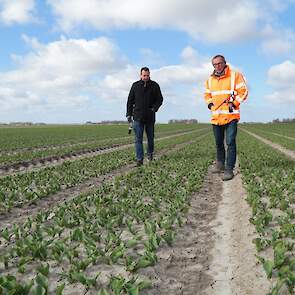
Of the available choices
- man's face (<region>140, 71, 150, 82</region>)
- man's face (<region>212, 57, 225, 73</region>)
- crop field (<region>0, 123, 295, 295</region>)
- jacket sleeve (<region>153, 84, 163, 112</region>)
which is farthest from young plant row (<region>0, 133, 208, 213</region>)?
man's face (<region>212, 57, 225, 73</region>)

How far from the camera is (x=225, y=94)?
985 cm

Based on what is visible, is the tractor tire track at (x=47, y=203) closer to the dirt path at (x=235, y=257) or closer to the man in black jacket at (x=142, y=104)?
the man in black jacket at (x=142, y=104)

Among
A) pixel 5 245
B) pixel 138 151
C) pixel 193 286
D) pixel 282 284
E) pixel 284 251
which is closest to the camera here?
pixel 282 284

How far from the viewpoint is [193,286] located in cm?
406

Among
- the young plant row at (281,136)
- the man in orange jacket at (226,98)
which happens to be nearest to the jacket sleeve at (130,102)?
the man in orange jacket at (226,98)

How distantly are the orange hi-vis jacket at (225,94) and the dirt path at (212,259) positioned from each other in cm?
327

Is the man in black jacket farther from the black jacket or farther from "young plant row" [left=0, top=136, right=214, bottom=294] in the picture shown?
"young plant row" [left=0, top=136, right=214, bottom=294]

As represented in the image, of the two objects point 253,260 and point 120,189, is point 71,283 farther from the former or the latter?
point 120,189

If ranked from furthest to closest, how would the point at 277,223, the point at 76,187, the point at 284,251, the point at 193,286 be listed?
1. the point at 76,187
2. the point at 277,223
3. the point at 284,251
4. the point at 193,286

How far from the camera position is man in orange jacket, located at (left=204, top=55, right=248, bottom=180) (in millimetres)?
9635

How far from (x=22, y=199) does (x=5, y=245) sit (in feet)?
9.36

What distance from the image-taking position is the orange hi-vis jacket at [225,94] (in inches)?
380

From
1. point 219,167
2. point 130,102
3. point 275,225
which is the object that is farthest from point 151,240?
point 130,102

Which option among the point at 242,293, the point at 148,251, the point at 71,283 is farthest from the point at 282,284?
the point at 71,283
